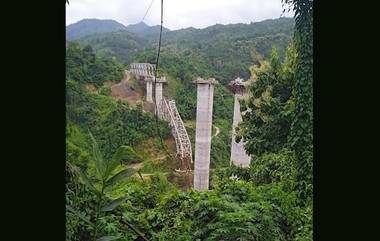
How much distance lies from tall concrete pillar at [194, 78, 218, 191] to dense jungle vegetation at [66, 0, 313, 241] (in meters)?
0.29

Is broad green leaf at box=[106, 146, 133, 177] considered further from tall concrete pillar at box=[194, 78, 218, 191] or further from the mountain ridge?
the mountain ridge

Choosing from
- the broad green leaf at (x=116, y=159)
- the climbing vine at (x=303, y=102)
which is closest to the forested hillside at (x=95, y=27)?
the climbing vine at (x=303, y=102)

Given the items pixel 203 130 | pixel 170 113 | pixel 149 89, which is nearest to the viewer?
pixel 203 130

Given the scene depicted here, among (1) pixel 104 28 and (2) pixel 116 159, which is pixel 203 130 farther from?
(2) pixel 116 159

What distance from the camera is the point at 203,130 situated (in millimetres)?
5539

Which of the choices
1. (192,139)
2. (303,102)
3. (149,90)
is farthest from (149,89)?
(303,102)

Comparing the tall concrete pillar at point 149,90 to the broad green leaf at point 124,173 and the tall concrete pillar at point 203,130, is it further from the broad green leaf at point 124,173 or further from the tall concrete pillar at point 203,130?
the broad green leaf at point 124,173

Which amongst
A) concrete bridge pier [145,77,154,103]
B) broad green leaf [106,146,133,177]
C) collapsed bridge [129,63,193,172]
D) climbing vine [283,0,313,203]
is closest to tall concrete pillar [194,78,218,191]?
collapsed bridge [129,63,193,172]

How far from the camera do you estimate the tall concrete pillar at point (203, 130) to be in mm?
5414

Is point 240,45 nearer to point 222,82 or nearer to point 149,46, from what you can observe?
point 222,82

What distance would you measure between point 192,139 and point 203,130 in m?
0.80

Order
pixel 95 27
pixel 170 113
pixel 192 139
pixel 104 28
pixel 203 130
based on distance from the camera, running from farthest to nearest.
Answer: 1. pixel 104 28
2. pixel 95 27
3. pixel 192 139
4. pixel 170 113
5. pixel 203 130
